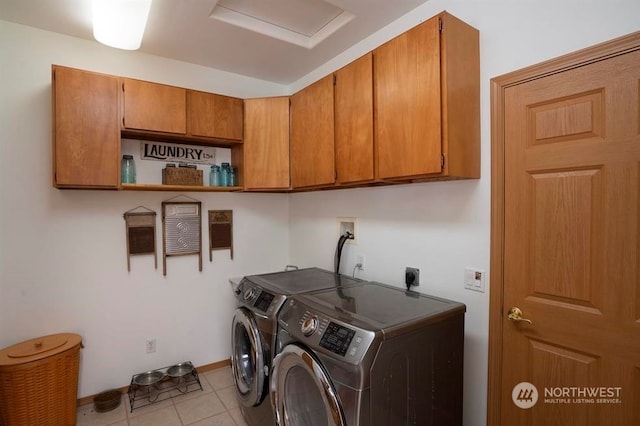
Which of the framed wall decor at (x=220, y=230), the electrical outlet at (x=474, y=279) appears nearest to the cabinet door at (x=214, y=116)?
the framed wall decor at (x=220, y=230)

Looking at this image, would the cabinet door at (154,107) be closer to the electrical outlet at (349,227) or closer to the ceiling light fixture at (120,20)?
the ceiling light fixture at (120,20)

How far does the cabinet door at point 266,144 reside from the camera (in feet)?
8.93

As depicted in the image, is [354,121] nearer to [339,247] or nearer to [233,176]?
[339,247]

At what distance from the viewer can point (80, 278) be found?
95.6 inches

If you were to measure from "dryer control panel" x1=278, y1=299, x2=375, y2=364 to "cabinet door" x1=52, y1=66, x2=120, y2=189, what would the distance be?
1.57 meters

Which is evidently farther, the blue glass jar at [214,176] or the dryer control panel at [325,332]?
the blue glass jar at [214,176]

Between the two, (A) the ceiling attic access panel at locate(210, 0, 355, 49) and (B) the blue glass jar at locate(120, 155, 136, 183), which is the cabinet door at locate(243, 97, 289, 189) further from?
(B) the blue glass jar at locate(120, 155, 136, 183)

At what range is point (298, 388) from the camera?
1727 millimetres

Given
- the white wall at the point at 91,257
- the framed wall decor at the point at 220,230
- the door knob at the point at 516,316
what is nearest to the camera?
the door knob at the point at 516,316

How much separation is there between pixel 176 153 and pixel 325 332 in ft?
6.95

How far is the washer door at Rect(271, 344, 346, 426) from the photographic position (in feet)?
4.78

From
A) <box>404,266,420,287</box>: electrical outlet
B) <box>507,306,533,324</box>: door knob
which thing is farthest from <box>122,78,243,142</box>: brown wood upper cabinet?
<box>507,306,533,324</box>: door knob

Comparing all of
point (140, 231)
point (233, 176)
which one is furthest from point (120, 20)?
point (140, 231)

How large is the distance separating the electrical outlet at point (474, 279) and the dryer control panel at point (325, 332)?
0.79 metres
